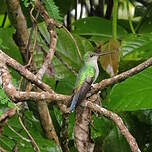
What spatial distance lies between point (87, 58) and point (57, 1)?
1.04 m

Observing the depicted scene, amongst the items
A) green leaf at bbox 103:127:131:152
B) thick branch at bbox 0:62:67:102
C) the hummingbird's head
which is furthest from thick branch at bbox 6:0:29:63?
thick branch at bbox 0:62:67:102

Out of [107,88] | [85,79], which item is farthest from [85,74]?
[107,88]

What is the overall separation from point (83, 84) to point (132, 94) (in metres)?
0.35

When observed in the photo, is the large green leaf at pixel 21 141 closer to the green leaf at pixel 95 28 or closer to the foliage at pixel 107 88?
the foliage at pixel 107 88

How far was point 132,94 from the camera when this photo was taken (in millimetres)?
1765

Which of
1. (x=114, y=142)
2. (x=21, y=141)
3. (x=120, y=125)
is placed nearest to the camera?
(x=120, y=125)

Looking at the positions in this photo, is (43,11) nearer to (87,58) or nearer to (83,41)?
(87,58)

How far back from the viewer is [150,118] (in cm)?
210

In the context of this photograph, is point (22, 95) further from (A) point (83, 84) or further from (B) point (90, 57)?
(B) point (90, 57)

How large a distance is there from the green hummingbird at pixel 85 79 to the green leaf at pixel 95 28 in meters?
0.76

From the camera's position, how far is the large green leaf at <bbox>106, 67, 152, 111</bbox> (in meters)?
1.70

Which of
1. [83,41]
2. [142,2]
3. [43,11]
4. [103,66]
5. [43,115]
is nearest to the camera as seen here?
[43,11]

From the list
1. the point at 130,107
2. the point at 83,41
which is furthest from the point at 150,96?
the point at 83,41

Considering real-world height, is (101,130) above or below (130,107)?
below
